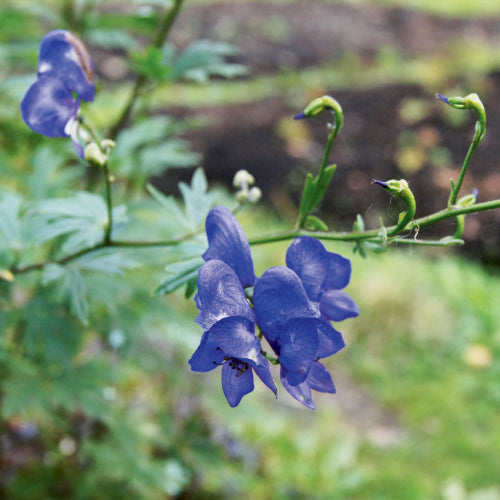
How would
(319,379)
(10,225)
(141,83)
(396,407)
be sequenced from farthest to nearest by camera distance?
1. (396,407)
2. (141,83)
3. (10,225)
4. (319,379)

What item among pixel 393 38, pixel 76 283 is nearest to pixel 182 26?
pixel 393 38

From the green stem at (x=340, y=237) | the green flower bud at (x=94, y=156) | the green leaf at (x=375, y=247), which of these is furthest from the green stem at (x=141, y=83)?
the green leaf at (x=375, y=247)

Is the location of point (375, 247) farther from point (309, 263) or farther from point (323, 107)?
point (323, 107)

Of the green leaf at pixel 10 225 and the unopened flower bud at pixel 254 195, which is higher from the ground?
the unopened flower bud at pixel 254 195

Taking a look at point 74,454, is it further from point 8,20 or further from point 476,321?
point 476,321

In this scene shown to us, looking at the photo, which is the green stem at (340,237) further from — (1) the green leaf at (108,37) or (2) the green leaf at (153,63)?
(1) the green leaf at (108,37)

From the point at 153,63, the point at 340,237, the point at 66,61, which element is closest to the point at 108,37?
the point at 153,63
